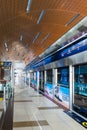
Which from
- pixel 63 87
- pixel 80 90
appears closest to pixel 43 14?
pixel 80 90

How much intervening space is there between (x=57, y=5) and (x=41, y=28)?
8.66 feet

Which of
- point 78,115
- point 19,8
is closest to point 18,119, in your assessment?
point 78,115

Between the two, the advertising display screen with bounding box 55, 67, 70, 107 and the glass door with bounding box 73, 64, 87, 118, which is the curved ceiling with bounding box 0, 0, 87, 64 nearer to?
the glass door with bounding box 73, 64, 87, 118

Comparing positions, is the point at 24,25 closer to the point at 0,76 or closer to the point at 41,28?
the point at 41,28

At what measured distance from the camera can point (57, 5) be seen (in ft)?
16.6

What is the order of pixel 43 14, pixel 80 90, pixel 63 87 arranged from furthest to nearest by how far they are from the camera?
pixel 63 87
pixel 80 90
pixel 43 14

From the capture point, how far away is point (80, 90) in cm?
779

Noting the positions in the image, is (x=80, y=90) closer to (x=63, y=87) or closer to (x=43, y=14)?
(x=63, y=87)

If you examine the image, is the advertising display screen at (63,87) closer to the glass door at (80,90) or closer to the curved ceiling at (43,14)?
the glass door at (80,90)

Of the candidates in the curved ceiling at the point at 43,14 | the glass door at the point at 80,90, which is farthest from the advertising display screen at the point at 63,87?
the curved ceiling at the point at 43,14

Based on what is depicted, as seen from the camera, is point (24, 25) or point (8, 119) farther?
point (24, 25)

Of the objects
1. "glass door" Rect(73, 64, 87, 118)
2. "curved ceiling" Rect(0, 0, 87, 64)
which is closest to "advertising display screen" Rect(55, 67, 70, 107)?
"glass door" Rect(73, 64, 87, 118)

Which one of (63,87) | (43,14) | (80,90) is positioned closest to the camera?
(43,14)

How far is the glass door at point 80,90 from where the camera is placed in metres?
7.44
